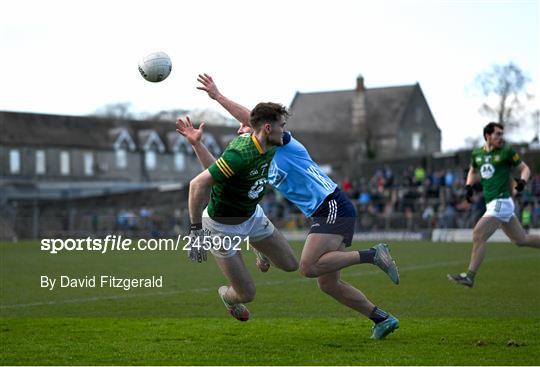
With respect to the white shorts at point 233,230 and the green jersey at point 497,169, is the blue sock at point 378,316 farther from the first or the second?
the green jersey at point 497,169

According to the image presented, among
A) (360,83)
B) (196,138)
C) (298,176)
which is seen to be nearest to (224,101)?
(196,138)

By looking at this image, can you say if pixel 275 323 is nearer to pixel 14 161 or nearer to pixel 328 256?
pixel 328 256

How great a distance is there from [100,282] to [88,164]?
55393 millimetres

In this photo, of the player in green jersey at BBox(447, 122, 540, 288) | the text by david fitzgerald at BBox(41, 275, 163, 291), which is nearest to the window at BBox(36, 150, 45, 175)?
the text by david fitzgerald at BBox(41, 275, 163, 291)

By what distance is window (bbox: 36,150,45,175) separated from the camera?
2707 inches

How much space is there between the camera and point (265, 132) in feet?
29.3

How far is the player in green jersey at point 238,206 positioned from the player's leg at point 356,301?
419 mm

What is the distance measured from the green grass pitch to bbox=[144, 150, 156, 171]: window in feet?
187

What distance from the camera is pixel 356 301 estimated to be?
9766mm

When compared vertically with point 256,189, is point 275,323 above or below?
below

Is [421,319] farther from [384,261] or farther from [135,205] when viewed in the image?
[135,205]

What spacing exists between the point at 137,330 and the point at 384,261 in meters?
2.99

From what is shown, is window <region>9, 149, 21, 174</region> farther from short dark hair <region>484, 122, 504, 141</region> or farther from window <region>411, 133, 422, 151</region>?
short dark hair <region>484, 122, 504, 141</region>

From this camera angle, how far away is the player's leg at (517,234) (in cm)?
1480
